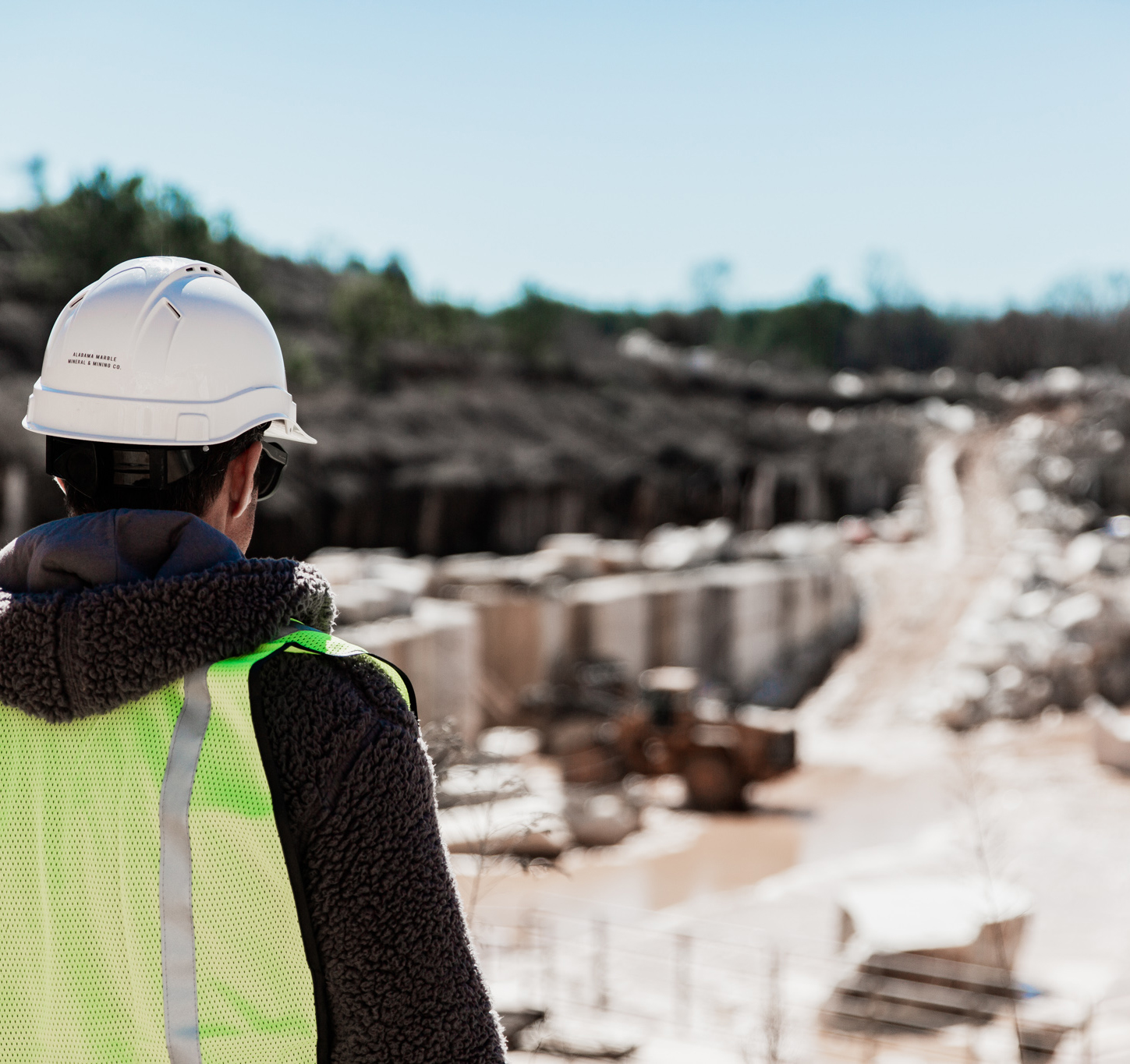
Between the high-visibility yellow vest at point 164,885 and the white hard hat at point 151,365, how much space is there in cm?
33

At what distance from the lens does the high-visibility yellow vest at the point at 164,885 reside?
1.00 metres

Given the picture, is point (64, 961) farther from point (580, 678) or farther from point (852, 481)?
point (852, 481)

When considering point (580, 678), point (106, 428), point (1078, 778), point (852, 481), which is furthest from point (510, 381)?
point (106, 428)

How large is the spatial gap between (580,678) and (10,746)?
54.8 feet

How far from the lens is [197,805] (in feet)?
3.28

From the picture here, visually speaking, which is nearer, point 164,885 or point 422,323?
point 164,885

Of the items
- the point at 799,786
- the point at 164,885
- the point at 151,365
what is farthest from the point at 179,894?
the point at 799,786

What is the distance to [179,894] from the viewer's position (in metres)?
1.01

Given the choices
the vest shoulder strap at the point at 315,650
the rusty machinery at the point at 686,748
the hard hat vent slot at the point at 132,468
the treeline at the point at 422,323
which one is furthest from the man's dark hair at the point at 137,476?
the treeline at the point at 422,323

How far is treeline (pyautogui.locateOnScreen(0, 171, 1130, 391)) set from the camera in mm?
32406

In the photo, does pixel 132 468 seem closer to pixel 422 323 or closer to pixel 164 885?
pixel 164 885

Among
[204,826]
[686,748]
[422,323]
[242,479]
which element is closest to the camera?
[204,826]

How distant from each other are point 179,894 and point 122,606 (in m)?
0.28

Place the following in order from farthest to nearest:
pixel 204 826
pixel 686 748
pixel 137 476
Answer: pixel 686 748 → pixel 137 476 → pixel 204 826
